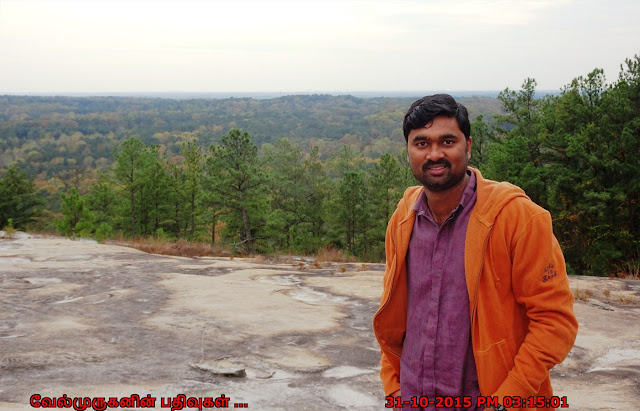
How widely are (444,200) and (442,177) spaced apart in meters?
0.12

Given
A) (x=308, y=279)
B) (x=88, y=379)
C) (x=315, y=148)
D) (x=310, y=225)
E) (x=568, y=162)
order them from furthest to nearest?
1. (x=315, y=148)
2. (x=310, y=225)
3. (x=568, y=162)
4. (x=308, y=279)
5. (x=88, y=379)

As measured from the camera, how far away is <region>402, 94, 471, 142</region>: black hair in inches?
75.2

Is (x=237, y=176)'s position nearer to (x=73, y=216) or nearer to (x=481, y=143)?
(x=73, y=216)

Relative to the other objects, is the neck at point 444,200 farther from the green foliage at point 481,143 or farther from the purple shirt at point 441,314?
the green foliage at point 481,143

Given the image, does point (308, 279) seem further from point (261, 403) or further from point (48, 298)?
point (261, 403)

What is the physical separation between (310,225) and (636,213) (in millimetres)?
18564

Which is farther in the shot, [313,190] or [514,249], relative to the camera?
[313,190]

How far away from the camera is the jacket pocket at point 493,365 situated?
1834mm

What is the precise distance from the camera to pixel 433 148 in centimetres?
191

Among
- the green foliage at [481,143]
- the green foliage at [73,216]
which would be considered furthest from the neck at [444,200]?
the green foliage at [481,143]

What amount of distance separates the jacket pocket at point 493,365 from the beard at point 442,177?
1.94 ft

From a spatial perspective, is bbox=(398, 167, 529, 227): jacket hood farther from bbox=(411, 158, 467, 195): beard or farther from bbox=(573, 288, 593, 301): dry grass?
bbox=(573, 288, 593, 301): dry grass

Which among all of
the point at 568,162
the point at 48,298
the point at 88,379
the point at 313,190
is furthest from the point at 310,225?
the point at 88,379

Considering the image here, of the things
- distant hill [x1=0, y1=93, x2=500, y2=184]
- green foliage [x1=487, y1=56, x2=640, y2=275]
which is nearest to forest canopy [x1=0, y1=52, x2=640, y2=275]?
green foliage [x1=487, y1=56, x2=640, y2=275]
